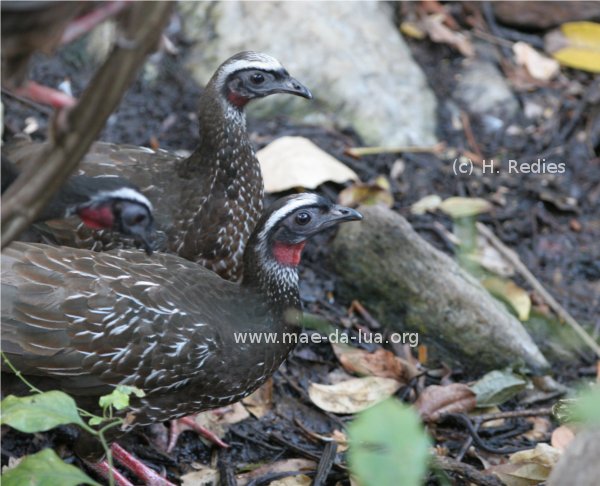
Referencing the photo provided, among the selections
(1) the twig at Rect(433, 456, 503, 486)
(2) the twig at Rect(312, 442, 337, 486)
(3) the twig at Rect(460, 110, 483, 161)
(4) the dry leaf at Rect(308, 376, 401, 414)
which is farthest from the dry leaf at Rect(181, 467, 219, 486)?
(3) the twig at Rect(460, 110, 483, 161)

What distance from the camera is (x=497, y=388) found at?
4812 mm

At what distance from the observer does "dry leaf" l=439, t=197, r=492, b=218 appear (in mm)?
6323

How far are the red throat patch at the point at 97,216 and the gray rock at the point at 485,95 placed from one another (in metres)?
4.92

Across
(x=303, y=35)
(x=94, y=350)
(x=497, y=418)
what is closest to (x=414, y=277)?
(x=497, y=418)

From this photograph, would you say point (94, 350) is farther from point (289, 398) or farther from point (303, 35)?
point (303, 35)

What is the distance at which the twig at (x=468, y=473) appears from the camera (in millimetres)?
3964

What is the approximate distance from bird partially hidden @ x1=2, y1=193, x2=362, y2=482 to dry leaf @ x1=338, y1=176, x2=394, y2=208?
1.69 metres

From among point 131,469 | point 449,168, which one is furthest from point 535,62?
point 131,469

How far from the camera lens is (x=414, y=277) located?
207 inches

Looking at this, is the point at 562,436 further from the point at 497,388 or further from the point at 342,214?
the point at 342,214

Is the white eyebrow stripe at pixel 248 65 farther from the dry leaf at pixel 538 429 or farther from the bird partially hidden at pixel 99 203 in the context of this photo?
the dry leaf at pixel 538 429

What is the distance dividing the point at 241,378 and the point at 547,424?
179 centimetres

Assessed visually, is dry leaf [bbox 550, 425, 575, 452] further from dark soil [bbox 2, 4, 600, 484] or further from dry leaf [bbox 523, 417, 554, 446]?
dark soil [bbox 2, 4, 600, 484]

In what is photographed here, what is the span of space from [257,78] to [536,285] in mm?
2285
